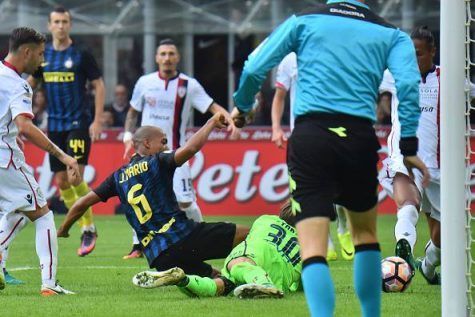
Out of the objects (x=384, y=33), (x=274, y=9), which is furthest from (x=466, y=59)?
(x=274, y=9)

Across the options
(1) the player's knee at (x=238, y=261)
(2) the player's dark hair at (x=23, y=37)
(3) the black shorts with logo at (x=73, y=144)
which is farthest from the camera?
(3) the black shorts with logo at (x=73, y=144)

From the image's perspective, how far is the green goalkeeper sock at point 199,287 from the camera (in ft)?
27.3

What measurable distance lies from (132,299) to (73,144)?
17.2 ft

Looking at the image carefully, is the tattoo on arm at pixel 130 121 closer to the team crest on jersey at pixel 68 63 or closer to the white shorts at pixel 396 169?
the team crest on jersey at pixel 68 63

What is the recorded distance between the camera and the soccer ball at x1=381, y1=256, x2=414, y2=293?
29.1 ft

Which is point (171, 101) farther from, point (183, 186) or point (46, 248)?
point (46, 248)

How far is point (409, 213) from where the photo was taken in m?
9.63

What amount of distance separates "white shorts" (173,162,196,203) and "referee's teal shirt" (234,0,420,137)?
242 inches

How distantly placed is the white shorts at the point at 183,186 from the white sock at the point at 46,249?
3765 millimetres

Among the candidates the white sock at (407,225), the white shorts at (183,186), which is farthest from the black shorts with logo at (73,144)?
the white sock at (407,225)

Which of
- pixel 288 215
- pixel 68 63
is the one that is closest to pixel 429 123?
pixel 288 215

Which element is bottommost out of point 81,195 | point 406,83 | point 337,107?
point 81,195

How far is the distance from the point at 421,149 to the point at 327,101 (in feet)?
11.8

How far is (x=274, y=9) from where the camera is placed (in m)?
22.4
